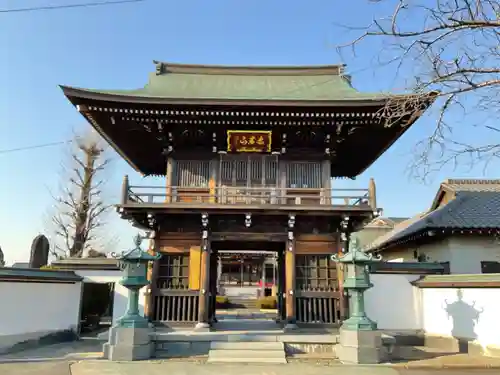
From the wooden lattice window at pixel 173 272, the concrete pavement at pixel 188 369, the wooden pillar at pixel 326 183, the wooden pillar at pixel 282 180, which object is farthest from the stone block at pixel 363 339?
the wooden lattice window at pixel 173 272

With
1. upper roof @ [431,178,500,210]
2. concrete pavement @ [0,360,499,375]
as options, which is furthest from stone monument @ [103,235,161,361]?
upper roof @ [431,178,500,210]

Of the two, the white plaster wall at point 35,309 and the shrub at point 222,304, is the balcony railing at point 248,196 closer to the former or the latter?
the white plaster wall at point 35,309

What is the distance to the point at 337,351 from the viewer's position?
10914 mm

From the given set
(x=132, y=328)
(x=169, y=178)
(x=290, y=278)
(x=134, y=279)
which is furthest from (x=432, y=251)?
(x=132, y=328)

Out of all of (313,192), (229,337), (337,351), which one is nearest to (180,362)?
(229,337)

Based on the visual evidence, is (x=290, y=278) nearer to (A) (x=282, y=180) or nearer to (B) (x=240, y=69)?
(A) (x=282, y=180)

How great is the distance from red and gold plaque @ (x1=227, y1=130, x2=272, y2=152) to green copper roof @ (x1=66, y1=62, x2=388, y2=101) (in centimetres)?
165

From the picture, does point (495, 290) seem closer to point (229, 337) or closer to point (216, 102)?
point (229, 337)

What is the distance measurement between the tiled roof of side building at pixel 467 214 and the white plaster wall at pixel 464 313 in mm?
3819

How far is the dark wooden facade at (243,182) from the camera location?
1245 cm

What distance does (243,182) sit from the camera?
13.9 meters

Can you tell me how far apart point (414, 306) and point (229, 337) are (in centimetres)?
694

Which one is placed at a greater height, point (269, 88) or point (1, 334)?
point (269, 88)

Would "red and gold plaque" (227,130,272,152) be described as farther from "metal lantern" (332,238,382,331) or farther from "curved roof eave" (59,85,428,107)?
"metal lantern" (332,238,382,331)
